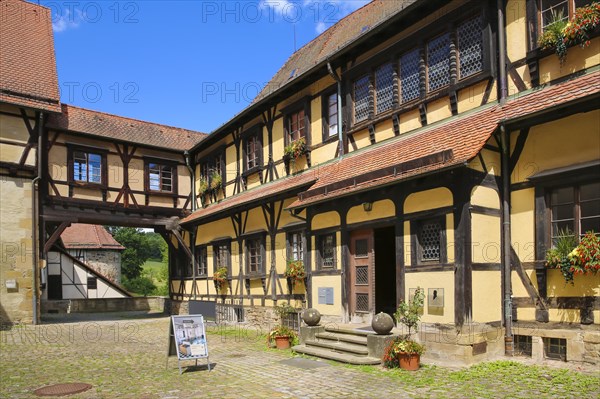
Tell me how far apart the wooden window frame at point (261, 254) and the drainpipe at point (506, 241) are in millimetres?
8476

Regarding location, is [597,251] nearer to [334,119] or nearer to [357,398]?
[357,398]

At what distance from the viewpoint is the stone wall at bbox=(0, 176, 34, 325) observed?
17.0 m

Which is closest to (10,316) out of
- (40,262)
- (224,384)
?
(40,262)

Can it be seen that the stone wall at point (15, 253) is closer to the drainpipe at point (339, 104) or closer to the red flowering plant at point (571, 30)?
the drainpipe at point (339, 104)

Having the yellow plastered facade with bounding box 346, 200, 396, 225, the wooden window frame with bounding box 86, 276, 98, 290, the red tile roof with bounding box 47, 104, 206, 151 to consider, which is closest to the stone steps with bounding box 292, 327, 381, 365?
the yellow plastered facade with bounding box 346, 200, 396, 225

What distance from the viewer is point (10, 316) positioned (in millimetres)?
17031

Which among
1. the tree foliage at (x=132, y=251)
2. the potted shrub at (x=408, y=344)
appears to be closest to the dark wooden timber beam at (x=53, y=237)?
the potted shrub at (x=408, y=344)

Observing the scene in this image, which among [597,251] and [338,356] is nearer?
[597,251]

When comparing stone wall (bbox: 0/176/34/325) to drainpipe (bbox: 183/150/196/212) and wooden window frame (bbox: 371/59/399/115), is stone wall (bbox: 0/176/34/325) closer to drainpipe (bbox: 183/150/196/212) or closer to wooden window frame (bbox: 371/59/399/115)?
drainpipe (bbox: 183/150/196/212)

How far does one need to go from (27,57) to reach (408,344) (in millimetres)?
18353

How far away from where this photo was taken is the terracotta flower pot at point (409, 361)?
8578mm

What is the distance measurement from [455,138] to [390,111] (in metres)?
2.72

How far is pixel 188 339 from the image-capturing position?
30.9ft

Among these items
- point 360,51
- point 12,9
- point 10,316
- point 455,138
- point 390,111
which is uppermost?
point 12,9
